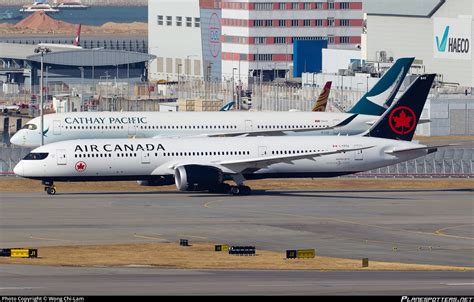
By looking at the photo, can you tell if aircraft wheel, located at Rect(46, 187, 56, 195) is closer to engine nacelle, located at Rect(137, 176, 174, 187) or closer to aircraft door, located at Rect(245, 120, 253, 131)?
engine nacelle, located at Rect(137, 176, 174, 187)

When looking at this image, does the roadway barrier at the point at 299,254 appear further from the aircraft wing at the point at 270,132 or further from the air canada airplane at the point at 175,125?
the air canada airplane at the point at 175,125

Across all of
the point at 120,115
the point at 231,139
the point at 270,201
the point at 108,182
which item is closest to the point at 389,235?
the point at 270,201

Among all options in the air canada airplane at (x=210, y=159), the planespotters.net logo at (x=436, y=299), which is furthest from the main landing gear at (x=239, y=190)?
the planespotters.net logo at (x=436, y=299)

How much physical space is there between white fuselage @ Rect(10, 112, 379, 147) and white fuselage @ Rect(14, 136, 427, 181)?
16050 mm

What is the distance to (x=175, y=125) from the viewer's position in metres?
102

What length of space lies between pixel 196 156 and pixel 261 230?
17.7 metres

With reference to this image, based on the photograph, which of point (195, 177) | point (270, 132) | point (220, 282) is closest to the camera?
point (220, 282)

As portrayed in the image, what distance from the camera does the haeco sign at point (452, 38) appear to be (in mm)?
148275

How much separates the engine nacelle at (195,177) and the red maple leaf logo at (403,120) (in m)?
12.8

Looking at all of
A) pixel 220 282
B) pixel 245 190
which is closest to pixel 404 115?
pixel 245 190

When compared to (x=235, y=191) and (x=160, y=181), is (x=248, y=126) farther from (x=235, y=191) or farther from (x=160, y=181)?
(x=160, y=181)

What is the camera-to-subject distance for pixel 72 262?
2144 inches

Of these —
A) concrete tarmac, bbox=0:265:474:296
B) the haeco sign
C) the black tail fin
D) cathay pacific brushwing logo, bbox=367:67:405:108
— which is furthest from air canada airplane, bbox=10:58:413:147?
concrete tarmac, bbox=0:265:474:296

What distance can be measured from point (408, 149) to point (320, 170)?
5.73 metres
